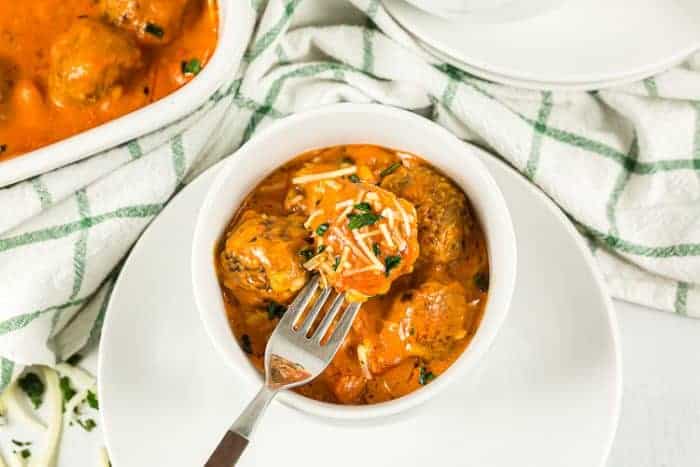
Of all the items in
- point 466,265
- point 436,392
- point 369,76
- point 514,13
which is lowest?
point 436,392

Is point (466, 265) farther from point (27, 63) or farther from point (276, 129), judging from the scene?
point (27, 63)

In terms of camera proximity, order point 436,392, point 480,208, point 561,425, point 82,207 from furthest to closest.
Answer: point 82,207 → point 561,425 → point 480,208 → point 436,392

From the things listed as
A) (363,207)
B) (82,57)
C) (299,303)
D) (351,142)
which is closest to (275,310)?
(299,303)

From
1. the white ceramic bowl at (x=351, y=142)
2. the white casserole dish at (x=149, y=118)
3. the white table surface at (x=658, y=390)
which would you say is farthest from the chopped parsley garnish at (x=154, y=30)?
the white table surface at (x=658, y=390)

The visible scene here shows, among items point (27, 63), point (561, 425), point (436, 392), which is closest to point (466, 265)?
point (436, 392)

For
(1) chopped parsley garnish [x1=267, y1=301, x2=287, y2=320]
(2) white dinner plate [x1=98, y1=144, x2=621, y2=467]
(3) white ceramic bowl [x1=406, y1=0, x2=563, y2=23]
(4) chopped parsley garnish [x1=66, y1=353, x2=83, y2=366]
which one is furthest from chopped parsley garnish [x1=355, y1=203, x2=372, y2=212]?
(4) chopped parsley garnish [x1=66, y1=353, x2=83, y2=366]

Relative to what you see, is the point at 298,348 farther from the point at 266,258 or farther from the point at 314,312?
the point at 266,258

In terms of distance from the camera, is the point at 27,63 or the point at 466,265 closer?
the point at 466,265

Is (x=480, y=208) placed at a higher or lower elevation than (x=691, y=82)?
lower
